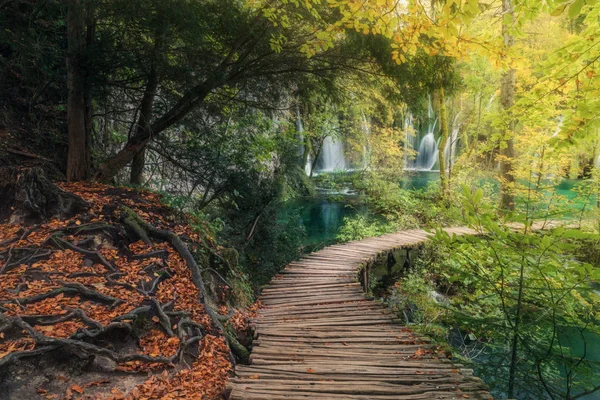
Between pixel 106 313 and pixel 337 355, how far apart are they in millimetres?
2213

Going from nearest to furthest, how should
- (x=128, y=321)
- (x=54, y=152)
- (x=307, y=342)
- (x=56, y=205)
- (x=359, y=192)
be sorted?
(x=128, y=321) → (x=307, y=342) → (x=56, y=205) → (x=54, y=152) → (x=359, y=192)

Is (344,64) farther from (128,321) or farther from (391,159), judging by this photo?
(391,159)

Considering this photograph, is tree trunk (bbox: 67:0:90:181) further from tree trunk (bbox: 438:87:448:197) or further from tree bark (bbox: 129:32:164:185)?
tree trunk (bbox: 438:87:448:197)

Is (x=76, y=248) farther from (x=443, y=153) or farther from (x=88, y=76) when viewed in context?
(x=443, y=153)

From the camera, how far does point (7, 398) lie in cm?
222

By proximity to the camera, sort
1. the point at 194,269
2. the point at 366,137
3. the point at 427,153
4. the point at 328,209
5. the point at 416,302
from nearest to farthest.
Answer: the point at 194,269, the point at 416,302, the point at 366,137, the point at 328,209, the point at 427,153

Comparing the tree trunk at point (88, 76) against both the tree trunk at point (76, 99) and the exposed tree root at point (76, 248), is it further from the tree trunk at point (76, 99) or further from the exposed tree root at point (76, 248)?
the exposed tree root at point (76, 248)

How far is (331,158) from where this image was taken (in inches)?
974

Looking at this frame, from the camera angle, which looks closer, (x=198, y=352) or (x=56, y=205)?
(x=198, y=352)

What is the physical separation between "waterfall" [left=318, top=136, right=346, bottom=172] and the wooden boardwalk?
18.7 m

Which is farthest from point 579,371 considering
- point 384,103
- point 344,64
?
point 384,103

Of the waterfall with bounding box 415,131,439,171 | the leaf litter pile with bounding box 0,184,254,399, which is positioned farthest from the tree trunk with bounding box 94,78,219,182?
the waterfall with bounding box 415,131,439,171

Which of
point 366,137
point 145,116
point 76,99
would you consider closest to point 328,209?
point 366,137

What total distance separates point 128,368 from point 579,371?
359 centimetres
